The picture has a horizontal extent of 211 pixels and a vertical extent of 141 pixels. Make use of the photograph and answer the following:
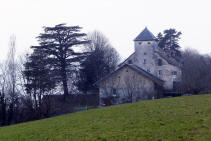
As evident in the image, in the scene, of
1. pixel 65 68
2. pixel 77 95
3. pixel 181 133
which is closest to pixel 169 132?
pixel 181 133

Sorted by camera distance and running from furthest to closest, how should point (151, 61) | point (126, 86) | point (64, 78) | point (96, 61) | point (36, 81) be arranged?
point (151, 61), point (96, 61), point (64, 78), point (126, 86), point (36, 81)

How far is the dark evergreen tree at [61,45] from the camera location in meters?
37.8

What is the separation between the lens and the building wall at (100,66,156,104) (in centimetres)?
2903

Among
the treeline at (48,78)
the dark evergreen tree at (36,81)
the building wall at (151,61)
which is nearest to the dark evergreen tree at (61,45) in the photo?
the treeline at (48,78)

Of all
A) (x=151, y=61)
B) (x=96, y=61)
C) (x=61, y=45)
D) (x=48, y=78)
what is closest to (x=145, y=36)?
(x=151, y=61)

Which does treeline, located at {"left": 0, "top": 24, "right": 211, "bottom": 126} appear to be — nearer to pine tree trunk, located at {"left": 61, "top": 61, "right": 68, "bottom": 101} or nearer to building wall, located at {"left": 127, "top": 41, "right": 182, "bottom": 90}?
pine tree trunk, located at {"left": 61, "top": 61, "right": 68, "bottom": 101}

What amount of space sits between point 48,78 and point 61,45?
31.3 feet

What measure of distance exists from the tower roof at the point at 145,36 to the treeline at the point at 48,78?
30.5 ft

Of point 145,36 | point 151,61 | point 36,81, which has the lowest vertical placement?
A: point 36,81

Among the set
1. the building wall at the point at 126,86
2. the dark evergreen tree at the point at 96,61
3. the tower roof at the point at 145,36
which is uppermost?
the tower roof at the point at 145,36

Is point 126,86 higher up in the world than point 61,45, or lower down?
lower down

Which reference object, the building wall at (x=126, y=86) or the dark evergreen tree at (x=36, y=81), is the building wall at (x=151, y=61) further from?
the dark evergreen tree at (x=36, y=81)

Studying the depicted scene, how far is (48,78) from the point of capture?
2989 cm

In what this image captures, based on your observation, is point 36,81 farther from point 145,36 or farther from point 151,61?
point 145,36
